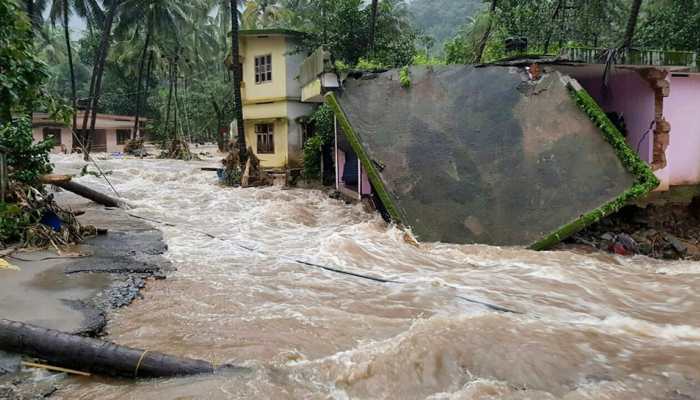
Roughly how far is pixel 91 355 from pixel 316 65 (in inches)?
422

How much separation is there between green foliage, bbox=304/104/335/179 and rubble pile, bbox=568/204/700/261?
30.0 ft

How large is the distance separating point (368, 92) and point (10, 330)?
8331 millimetres

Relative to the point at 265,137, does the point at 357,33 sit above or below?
above

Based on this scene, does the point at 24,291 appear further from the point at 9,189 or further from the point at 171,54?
the point at 171,54

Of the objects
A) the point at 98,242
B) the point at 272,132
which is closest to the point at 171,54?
the point at 272,132

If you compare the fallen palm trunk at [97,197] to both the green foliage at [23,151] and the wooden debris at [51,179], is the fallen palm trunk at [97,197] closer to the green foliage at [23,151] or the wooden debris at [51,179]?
the wooden debris at [51,179]

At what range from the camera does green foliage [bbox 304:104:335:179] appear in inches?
678

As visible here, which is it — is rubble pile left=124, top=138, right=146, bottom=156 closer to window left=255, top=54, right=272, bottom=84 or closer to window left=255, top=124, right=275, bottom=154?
window left=255, top=124, right=275, bottom=154

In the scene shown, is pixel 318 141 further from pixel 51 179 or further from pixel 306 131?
pixel 51 179

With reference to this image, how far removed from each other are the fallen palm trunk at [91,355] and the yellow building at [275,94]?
54.1ft

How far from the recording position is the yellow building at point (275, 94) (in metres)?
21.0

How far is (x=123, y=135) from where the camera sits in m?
41.1

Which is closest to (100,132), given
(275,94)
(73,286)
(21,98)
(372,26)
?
(275,94)

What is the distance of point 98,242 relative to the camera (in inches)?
356
